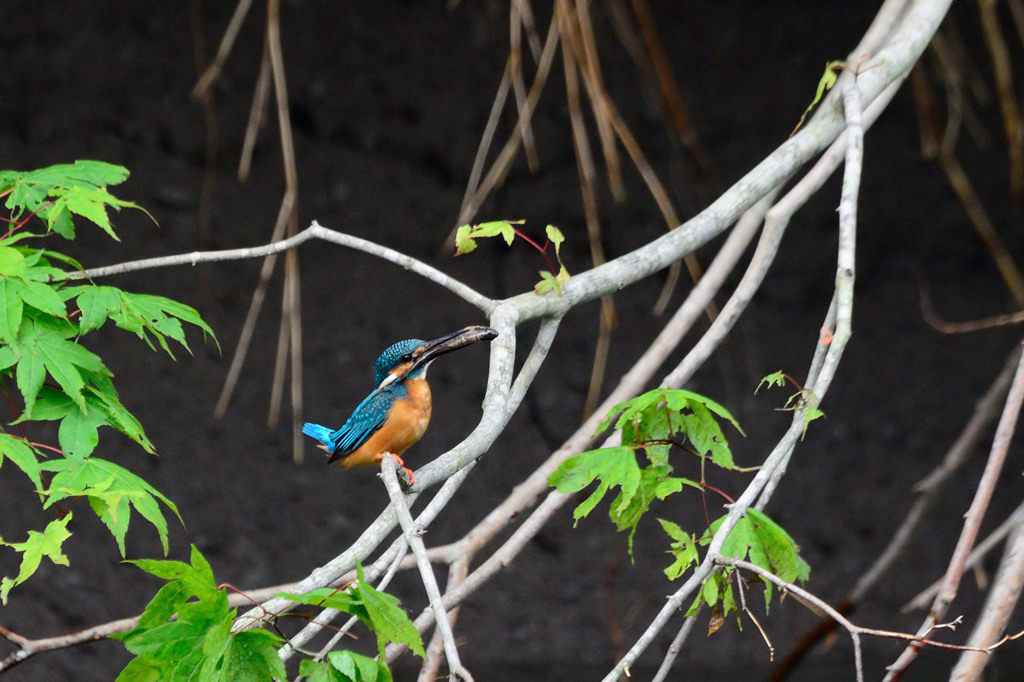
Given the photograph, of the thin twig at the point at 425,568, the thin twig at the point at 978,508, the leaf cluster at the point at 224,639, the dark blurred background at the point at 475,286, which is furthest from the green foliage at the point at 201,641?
the dark blurred background at the point at 475,286

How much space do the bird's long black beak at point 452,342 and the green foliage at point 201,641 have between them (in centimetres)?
51

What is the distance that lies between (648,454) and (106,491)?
678mm

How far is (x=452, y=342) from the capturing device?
1425mm

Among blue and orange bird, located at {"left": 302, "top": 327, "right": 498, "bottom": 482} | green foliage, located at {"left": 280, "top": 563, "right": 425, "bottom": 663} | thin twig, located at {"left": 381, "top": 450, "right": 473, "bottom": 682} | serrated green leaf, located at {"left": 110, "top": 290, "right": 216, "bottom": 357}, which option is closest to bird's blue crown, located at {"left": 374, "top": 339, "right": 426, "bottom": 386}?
blue and orange bird, located at {"left": 302, "top": 327, "right": 498, "bottom": 482}

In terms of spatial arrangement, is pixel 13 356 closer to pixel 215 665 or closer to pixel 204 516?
pixel 215 665

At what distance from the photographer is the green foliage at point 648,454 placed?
1194 millimetres

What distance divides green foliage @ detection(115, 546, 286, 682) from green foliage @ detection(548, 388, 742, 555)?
0.37m

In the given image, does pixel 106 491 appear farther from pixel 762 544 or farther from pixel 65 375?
pixel 762 544

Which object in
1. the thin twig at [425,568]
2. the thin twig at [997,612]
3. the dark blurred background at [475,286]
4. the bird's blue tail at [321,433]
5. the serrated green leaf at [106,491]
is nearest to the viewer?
the thin twig at [425,568]

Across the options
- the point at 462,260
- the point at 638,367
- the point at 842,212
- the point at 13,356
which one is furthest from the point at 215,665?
the point at 462,260

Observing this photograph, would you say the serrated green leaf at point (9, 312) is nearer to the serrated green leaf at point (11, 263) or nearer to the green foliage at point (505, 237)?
the serrated green leaf at point (11, 263)

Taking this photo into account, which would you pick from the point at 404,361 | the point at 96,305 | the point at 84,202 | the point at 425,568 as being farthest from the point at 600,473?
the point at 84,202

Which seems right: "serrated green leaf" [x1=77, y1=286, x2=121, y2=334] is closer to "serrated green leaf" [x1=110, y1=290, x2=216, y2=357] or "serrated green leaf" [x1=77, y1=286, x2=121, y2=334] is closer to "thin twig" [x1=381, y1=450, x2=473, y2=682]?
"serrated green leaf" [x1=110, y1=290, x2=216, y2=357]

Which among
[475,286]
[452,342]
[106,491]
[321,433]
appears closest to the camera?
[106,491]
